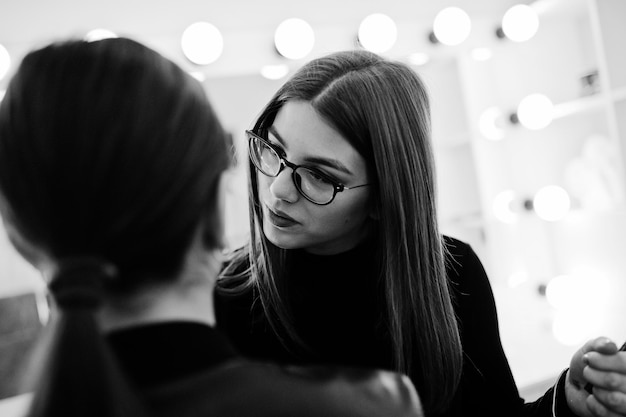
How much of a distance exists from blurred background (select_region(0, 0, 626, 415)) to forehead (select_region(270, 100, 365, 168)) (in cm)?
54

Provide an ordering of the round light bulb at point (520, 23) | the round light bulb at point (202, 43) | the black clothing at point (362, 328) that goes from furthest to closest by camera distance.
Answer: the round light bulb at point (520, 23) < the round light bulb at point (202, 43) < the black clothing at point (362, 328)

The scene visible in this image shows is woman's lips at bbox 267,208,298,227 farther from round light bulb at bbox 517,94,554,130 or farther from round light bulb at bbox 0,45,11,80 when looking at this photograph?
round light bulb at bbox 517,94,554,130

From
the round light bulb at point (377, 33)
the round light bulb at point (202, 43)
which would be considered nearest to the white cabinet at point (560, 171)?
the round light bulb at point (377, 33)

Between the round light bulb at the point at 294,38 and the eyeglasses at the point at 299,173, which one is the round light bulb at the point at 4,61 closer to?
the round light bulb at the point at 294,38

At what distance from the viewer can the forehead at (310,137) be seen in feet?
2.32

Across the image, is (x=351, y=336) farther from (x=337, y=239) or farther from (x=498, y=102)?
(x=498, y=102)

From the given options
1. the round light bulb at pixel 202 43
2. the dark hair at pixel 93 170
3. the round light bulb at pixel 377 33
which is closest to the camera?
the dark hair at pixel 93 170

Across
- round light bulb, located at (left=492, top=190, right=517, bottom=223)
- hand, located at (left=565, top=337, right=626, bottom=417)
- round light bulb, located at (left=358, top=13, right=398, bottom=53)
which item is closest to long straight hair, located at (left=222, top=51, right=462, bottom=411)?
hand, located at (left=565, top=337, right=626, bottom=417)

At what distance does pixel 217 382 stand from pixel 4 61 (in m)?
1.02

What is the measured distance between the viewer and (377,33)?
54.5 inches

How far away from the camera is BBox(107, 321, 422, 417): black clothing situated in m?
0.37

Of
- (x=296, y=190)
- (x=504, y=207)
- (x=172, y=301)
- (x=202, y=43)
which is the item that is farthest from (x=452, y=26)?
(x=172, y=301)

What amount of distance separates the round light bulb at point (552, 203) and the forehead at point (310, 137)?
100cm

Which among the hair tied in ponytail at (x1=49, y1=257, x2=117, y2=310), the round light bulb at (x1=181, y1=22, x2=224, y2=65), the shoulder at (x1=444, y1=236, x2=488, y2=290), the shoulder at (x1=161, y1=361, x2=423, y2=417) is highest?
the round light bulb at (x1=181, y1=22, x2=224, y2=65)
